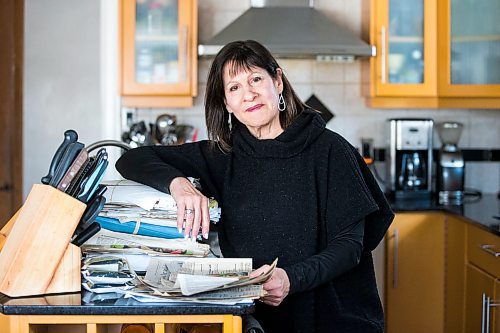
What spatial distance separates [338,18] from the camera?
4703 mm

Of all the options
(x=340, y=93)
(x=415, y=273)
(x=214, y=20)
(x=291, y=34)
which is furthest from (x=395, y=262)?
(x=214, y=20)

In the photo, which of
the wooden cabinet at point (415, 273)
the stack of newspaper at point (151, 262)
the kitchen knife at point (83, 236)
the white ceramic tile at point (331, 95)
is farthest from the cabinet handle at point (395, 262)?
the kitchen knife at point (83, 236)

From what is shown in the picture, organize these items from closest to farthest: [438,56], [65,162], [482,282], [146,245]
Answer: [65,162] < [146,245] < [482,282] < [438,56]

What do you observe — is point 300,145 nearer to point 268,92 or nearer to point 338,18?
point 268,92

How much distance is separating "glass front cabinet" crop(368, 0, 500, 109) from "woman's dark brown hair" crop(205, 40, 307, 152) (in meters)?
2.20

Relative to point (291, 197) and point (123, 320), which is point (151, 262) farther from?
point (291, 197)

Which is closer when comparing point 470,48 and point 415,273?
point 415,273

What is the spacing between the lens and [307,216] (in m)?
2.21

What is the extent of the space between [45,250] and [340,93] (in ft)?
10.3

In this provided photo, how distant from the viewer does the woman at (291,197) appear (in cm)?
219

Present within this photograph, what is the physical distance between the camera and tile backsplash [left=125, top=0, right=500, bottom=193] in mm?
4668

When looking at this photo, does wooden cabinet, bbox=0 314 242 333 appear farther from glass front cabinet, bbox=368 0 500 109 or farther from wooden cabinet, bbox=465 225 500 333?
glass front cabinet, bbox=368 0 500 109

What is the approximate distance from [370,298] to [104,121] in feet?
8.52

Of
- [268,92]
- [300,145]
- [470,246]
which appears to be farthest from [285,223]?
[470,246]
